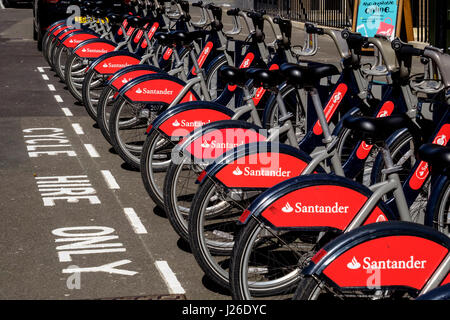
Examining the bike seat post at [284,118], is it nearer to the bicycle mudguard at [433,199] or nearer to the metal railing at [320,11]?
the bicycle mudguard at [433,199]

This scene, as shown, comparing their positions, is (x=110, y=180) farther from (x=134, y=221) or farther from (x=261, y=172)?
(x=261, y=172)

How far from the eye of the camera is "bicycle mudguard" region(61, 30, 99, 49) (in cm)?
1250

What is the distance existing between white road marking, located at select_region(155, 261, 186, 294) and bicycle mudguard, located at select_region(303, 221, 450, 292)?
179 centimetres

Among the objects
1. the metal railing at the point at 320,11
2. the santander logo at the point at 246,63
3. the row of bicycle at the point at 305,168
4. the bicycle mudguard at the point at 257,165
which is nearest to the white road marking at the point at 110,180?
the row of bicycle at the point at 305,168

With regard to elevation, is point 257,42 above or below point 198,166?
above

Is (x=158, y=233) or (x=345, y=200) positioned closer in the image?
(x=345, y=200)

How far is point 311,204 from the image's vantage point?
4129 mm

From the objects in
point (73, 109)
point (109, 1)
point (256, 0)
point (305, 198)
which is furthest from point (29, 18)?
point (305, 198)

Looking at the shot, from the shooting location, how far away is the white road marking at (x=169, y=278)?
16.8 ft

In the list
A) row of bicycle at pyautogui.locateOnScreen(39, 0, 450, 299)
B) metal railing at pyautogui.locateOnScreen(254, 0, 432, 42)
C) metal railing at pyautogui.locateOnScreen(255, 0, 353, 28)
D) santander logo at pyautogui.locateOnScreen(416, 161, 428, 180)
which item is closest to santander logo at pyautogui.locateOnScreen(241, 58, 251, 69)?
row of bicycle at pyautogui.locateOnScreen(39, 0, 450, 299)

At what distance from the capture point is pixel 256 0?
A: 1192 inches

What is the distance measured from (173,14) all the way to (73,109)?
198cm

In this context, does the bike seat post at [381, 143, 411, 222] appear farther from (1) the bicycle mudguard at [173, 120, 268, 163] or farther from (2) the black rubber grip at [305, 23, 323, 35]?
(2) the black rubber grip at [305, 23, 323, 35]
